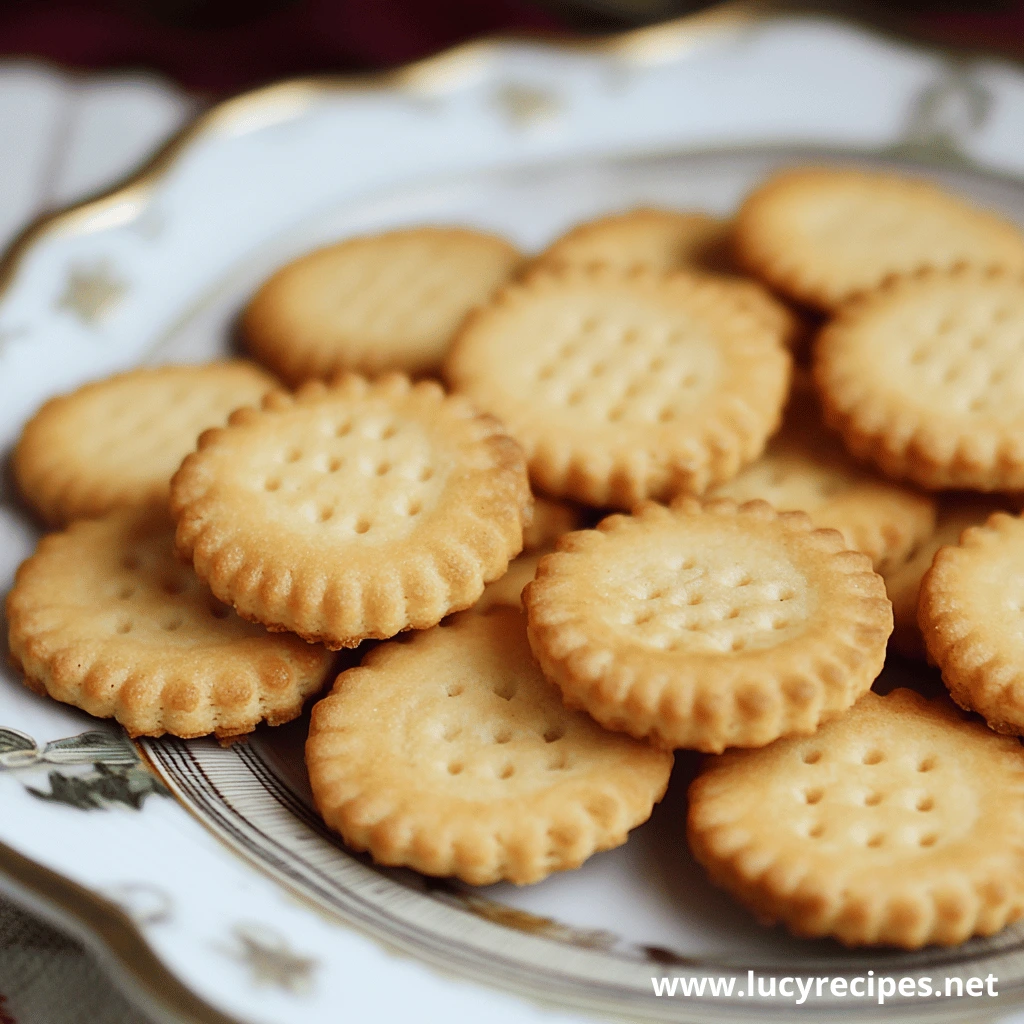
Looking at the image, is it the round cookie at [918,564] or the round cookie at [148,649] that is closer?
the round cookie at [148,649]

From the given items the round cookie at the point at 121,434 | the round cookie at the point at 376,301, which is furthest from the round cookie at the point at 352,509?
the round cookie at the point at 376,301

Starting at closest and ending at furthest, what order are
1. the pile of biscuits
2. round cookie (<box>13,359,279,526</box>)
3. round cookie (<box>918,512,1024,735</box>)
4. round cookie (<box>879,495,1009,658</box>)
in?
the pile of biscuits → round cookie (<box>918,512,1024,735</box>) → round cookie (<box>879,495,1009,658</box>) → round cookie (<box>13,359,279,526</box>)

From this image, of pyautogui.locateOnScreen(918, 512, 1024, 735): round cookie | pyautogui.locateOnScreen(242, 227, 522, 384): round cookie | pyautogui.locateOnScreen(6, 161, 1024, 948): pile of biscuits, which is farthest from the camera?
pyautogui.locateOnScreen(242, 227, 522, 384): round cookie

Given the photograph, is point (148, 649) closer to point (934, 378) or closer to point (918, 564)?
point (918, 564)

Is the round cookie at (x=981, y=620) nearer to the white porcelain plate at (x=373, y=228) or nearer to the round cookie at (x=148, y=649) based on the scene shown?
the white porcelain plate at (x=373, y=228)

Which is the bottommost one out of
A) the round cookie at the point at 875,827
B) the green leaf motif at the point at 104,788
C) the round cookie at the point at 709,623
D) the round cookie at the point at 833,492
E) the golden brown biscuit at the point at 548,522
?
the green leaf motif at the point at 104,788

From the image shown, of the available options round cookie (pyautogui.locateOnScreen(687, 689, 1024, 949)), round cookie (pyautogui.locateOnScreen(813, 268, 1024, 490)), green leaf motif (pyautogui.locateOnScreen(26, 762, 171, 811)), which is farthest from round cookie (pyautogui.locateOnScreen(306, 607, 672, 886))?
round cookie (pyautogui.locateOnScreen(813, 268, 1024, 490))

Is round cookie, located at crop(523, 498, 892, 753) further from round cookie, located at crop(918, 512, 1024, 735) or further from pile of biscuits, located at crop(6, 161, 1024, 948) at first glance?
round cookie, located at crop(918, 512, 1024, 735)

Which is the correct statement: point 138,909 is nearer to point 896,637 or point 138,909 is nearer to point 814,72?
point 896,637
